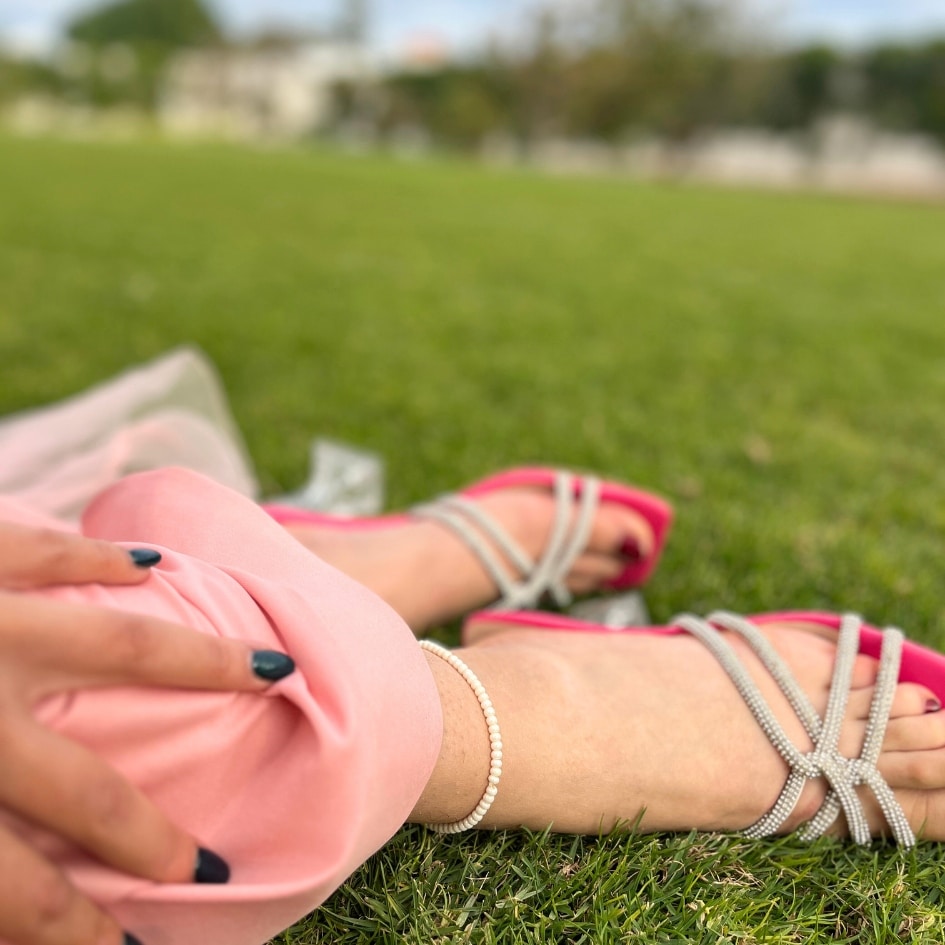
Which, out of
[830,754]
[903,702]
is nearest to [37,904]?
[830,754]

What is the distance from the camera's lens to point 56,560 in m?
0.72

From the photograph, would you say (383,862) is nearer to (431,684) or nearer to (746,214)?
(431,684)

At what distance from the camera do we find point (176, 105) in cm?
4925

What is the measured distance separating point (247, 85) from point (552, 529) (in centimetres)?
5628

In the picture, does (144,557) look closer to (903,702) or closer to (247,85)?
(903,702)

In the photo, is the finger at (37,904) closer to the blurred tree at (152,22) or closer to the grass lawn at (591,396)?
the grass lawn at (591,396)

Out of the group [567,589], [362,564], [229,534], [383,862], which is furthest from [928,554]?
[229,534]

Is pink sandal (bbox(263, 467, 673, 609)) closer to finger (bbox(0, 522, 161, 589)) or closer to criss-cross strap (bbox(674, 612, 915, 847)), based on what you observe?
criss-cross strap (bbox(674, 612, 915, 847))

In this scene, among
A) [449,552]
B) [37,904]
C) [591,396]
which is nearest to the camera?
[37,904]

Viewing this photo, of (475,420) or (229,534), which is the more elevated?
(229,534)

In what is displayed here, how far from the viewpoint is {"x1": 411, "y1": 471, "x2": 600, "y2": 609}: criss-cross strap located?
1.43 meters

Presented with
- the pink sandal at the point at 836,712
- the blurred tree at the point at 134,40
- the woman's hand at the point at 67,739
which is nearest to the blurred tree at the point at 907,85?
the blurred tree at the point at 134,40

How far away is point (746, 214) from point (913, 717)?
10629mm

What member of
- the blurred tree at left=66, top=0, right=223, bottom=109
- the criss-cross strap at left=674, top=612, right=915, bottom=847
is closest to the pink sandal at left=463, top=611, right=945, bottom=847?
the criss-cross strap at left=674, top=612, right=915, bottom=847
